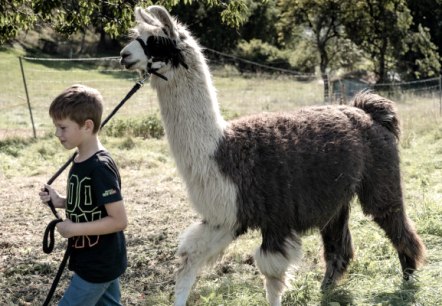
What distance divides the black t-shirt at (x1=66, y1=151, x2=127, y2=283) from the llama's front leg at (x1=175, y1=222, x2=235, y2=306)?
895 mm

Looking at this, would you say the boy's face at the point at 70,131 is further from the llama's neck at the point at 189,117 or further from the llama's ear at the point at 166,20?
the llama's ear at the point at 166,20

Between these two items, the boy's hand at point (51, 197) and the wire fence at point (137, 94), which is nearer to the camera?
the boy's hand at point (51, 197)

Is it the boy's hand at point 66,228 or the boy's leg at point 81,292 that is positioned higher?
the boy's hand at point 66,228

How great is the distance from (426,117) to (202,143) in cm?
941

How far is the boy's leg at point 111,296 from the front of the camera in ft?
8.80

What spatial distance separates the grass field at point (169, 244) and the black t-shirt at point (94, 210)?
1188mm

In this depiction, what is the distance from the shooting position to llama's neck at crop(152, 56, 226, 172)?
3438mm

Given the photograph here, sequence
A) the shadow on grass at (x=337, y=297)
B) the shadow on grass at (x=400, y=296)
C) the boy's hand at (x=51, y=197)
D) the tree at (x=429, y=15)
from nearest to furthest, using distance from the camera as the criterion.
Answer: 1. the boy's hand at (x=51, y=197)
2. the shadow on grass at (x=400, y=296)
3. the shadow on grass at (x=337, y=297)
4. the tree at (x=429, y=15)

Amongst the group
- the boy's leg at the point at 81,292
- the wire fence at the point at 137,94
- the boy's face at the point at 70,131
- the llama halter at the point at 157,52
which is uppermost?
the llama halter at the point at 157,52

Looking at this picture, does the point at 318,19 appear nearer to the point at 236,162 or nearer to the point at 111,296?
the point at 236,162

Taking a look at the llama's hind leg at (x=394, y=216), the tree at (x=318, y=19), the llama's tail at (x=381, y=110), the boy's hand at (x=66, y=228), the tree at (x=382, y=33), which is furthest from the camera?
the tree at (x=318, y=19)

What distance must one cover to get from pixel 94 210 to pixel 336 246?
230cm

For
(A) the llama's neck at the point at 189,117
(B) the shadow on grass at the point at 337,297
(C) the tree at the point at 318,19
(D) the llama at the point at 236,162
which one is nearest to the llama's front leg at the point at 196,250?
(D) the llama at the point at 236,162

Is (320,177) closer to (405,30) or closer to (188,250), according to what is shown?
(188,250)
